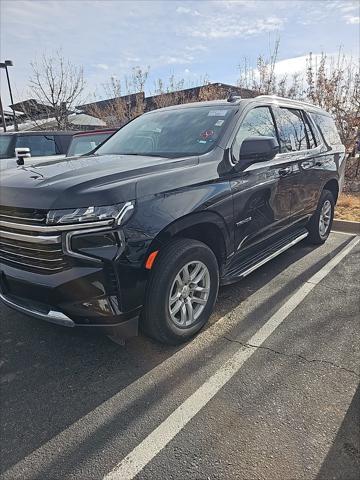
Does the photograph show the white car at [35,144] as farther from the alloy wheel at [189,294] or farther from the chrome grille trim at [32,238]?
the alloy wheel at [189,294]

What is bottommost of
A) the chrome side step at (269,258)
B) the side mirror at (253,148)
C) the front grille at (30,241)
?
the chrome side step at (269,258)

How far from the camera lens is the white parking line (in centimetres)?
186

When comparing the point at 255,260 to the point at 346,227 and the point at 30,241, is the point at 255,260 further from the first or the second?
the point at 346,227

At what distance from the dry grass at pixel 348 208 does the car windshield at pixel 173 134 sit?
13.1 feet

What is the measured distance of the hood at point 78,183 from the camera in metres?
2.19

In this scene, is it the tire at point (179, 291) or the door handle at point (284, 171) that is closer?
the tire at point (179, 291)

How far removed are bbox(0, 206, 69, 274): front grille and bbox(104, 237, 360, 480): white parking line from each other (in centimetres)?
114

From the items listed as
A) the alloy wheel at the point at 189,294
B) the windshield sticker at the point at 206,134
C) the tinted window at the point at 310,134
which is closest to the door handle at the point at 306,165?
the tinted window at the point at 310,134

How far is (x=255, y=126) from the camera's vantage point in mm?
3486

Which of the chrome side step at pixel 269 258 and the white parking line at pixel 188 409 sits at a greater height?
the chrome side step at pixel 269 258

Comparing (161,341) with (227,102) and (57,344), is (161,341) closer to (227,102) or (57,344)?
(57,344)

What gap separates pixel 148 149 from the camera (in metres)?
3.34

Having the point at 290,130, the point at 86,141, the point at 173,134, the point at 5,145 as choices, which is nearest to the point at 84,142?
the point at 86,141

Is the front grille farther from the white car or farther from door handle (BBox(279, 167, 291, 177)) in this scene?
the white car
